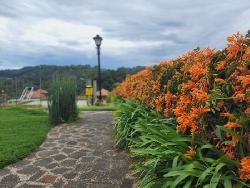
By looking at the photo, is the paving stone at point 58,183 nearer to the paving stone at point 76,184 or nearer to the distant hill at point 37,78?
the paving stone at point 76,184

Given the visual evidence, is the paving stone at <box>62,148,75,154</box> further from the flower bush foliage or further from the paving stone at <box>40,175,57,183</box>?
the flower bush foliage

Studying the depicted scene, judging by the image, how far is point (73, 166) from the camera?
5289 mm

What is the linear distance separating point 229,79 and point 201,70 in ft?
1.22

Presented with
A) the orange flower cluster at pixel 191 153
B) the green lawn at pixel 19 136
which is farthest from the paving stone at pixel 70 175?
the orange flower cluster at pixel 191 153

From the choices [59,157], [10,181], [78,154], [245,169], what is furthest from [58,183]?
[245,169]

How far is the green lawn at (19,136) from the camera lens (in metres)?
5.86

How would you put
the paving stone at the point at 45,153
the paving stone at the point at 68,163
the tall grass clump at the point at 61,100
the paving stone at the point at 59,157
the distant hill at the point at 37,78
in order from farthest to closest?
the distant hill at the point at 37,78
the tall grass clump at the point at 61,100
the paving stone at the point at 45,153
the paving stone at the point at 59,157
the paving stone at the point at 68,163

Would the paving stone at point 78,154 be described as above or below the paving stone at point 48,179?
above

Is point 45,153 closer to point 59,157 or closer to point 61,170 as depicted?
point 59,157

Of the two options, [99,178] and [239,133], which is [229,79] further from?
[99,178]

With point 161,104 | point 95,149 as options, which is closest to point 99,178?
point 161,104

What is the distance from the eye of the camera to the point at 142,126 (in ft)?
Answer: 14.4

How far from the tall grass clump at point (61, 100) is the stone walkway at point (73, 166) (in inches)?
72.1

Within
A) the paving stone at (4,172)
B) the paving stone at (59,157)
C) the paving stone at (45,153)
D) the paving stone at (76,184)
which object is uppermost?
the paving stone at (45,153)
